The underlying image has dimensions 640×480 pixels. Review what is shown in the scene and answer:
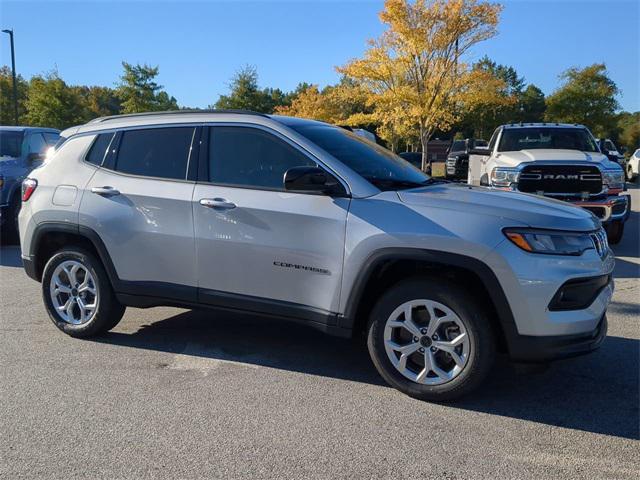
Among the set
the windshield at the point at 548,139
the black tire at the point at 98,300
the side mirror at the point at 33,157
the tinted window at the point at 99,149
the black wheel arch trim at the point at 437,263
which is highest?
the windshield at the point at 548,139

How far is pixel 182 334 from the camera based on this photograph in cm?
505

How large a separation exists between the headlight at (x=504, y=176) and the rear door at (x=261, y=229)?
5.56m

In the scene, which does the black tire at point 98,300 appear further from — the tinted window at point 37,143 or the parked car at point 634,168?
the parked car at point 634,168

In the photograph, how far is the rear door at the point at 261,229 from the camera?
12.4ft

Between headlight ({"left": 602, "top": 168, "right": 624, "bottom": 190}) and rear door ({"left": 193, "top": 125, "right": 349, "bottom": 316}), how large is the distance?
6.26 m

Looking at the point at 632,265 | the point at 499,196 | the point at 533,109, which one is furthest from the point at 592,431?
the point at 533,109

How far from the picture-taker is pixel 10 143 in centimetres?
1020

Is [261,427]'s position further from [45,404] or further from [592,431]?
[592,431]

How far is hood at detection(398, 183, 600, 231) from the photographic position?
3441 mm

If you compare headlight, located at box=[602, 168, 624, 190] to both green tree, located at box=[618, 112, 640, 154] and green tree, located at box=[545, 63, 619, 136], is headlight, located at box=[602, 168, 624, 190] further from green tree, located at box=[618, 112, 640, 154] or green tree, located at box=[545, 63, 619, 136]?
green tree, located at box=[618, 112, 640, 154]

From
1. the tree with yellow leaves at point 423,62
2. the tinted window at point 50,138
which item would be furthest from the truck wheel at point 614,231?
the tree with yellow leaves at point 423,62

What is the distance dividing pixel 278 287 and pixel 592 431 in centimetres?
213

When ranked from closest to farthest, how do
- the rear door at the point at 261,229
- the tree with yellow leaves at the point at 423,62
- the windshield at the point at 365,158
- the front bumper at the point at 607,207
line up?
the rear door at the point at 261,229 < the windshield at the point at 365,158 < the front bumper at the point at 607,207 < the tree with yellow leaves at the point at 423,62

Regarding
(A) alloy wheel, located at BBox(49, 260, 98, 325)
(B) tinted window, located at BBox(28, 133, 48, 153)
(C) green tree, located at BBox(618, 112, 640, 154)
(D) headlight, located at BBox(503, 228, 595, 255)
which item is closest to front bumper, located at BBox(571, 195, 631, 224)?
(D) headlight, located at BBox(503, 228, 595, 255)
